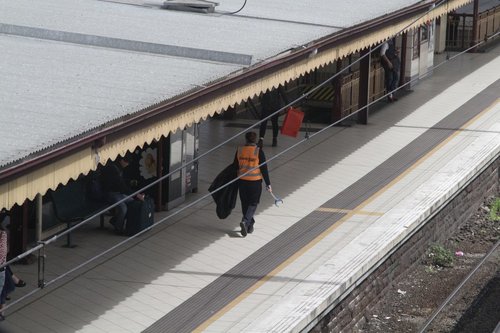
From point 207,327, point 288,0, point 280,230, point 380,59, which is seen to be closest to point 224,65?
point 280,230

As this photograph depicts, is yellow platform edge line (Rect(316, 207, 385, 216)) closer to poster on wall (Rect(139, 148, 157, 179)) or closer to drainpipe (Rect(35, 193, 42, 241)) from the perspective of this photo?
poster on wall (Rect(139, 148, 157, 179))

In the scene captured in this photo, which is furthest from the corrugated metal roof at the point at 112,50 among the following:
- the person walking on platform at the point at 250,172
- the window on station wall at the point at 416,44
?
the window on station wall at the point at 416,44

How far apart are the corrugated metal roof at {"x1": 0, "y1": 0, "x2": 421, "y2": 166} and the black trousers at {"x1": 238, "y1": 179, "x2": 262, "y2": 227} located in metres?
1.61

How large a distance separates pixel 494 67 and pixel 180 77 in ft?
60.4

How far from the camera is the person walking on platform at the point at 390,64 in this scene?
26.7m

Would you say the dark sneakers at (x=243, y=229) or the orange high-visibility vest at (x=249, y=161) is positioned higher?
the orange high-visibility vest at (x=249, y=161)

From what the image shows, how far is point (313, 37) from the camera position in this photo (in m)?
18.9

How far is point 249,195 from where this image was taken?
55.6 feet

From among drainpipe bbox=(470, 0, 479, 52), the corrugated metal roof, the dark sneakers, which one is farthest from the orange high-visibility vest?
drainpipe bbox=(470, 0, 479, 52)

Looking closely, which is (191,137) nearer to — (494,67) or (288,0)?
(288,0)

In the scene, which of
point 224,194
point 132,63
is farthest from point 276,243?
point 132,63

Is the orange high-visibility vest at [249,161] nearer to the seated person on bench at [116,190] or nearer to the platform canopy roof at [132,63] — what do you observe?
the platform canopy roof at [132,63]

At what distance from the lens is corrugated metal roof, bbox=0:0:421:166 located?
1285 cm

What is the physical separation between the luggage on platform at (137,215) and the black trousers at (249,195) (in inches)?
48.2
